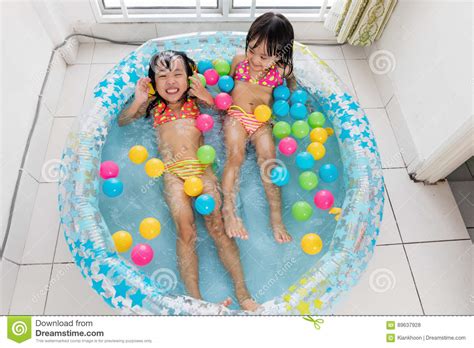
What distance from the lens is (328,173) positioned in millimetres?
1872

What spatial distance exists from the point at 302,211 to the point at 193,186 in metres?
0.46

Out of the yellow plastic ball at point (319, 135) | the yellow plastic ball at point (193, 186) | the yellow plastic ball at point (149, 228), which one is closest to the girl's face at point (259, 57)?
the yellow plastic ball at point (319, 135)

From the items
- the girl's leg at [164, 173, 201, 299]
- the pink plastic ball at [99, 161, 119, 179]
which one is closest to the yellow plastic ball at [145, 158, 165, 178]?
the girl's leg at [164, 173, 201, 299]

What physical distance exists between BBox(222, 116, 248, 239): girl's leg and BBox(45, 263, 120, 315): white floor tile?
58 centimetres

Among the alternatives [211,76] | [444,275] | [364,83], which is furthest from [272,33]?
[444,275]

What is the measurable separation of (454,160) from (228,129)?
101 cm

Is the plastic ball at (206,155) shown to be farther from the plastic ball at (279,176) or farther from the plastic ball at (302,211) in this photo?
the plastic ball at (302,211)

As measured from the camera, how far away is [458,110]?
175 centimetres

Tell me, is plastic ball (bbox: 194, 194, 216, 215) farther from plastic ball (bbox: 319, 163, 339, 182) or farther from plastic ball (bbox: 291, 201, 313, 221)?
plastic ball (bbox: 319, 163, 339, 182)

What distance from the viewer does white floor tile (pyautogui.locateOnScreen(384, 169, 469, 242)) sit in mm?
1943

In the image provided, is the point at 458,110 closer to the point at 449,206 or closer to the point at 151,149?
the point at 449,206

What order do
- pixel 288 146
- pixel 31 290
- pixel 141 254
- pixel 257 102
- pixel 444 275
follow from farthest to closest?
1. pixel 257 102
2. pixel 288 146
3. pixel 444 275
4. pixel 31 290
5. pixel 141 254

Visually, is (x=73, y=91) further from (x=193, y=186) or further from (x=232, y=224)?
(x=232, y=224)

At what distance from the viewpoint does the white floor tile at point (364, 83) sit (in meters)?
2.38
